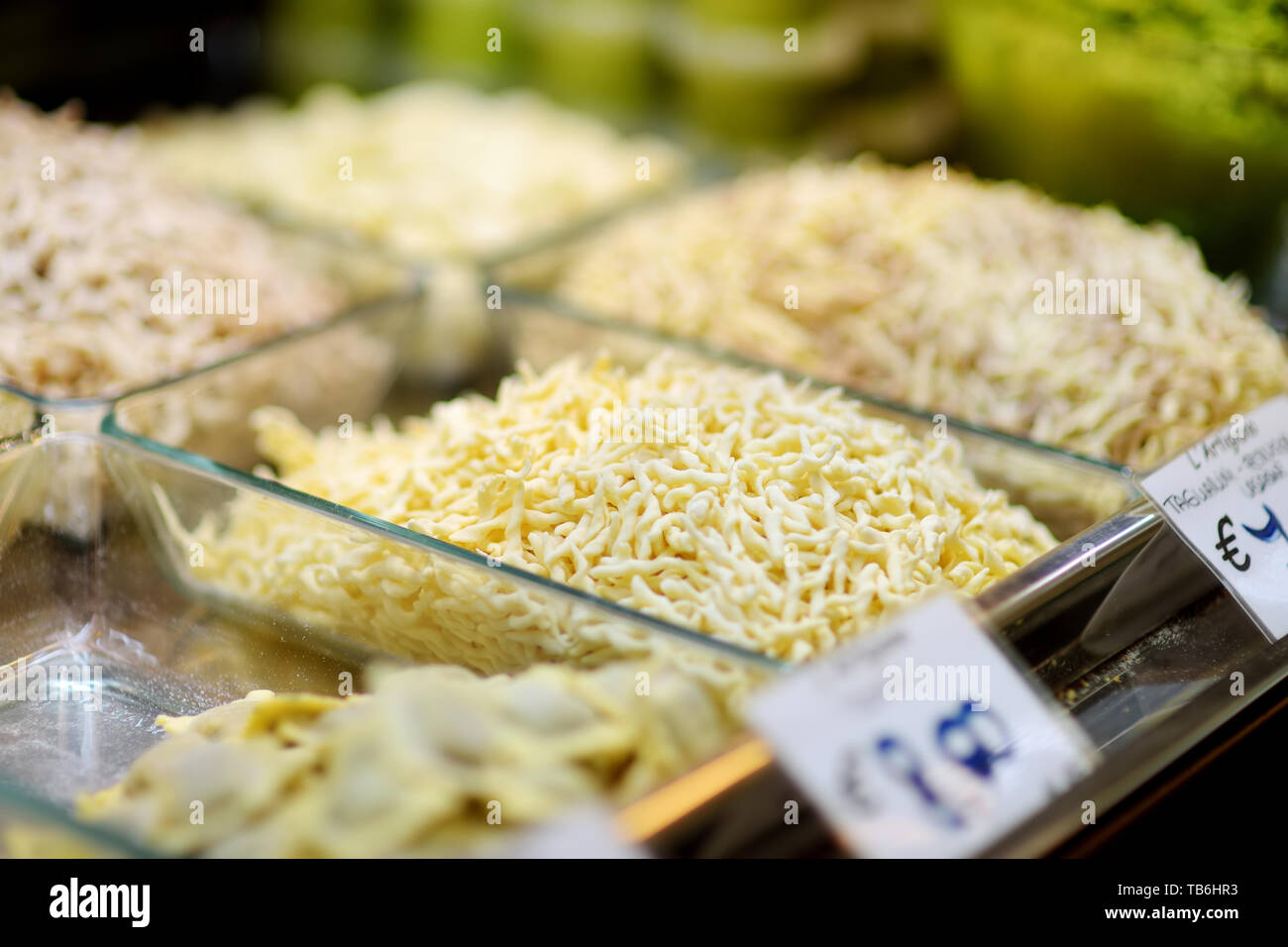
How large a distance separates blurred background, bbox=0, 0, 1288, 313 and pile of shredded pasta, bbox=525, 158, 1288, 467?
0.28 feet

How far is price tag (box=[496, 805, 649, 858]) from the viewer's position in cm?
58

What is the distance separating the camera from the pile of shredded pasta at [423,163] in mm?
1766

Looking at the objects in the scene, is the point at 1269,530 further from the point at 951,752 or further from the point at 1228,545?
the point at 951,752

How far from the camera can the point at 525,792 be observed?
60 centimetres

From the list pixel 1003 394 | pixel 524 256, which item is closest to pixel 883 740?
pixel 1003 394

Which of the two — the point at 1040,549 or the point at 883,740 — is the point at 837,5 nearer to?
the point at 1040,549

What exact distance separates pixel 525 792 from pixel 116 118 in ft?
6.12

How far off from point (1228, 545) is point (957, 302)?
0.49 meters

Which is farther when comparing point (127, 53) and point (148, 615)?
point (127, 53)
